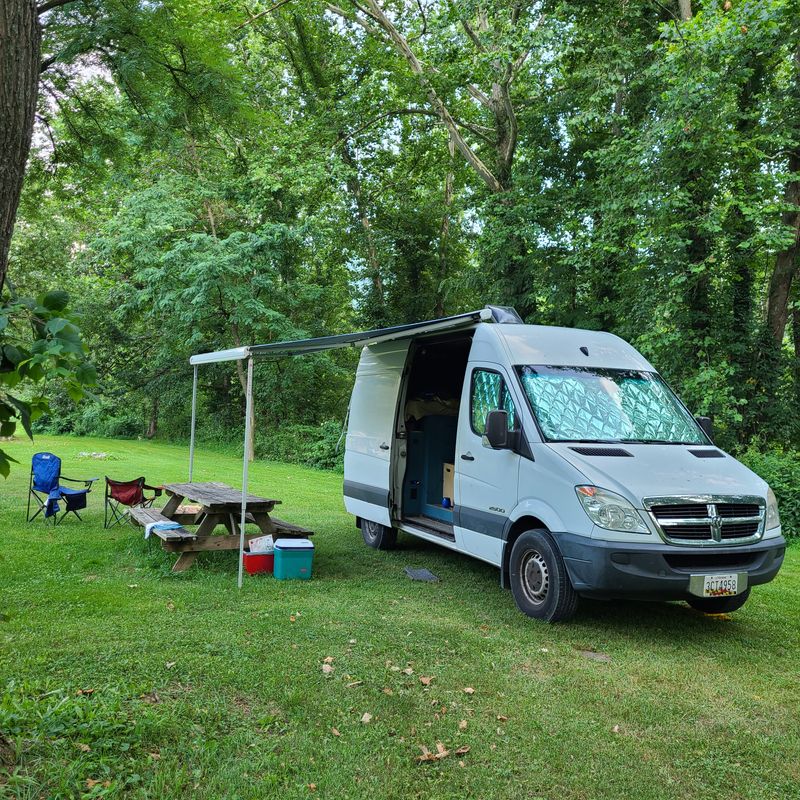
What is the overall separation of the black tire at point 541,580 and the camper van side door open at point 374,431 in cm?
245

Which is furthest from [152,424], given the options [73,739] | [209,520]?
[73,739]

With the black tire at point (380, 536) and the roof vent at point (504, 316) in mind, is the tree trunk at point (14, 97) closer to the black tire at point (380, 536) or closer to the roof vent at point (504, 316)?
the roof vent at point (504, 316)

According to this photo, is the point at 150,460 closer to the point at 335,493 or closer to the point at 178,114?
the point at 335,493

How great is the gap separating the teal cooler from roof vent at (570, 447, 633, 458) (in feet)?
9.32

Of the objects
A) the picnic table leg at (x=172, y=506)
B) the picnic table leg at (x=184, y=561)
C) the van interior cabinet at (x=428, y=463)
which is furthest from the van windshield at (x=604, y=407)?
the picnic table leg at (x=172, y=506)

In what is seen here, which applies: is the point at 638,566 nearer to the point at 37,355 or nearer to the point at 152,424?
the point at 37,355

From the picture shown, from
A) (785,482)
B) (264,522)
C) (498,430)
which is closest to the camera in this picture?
(498,430)

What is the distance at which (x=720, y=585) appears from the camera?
527cm

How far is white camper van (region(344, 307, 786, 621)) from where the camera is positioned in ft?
17.2

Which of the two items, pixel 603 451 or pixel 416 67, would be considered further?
pixel 416 67

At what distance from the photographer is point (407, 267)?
2256 cm

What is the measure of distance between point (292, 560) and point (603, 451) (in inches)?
125

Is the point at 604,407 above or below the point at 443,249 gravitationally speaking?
below

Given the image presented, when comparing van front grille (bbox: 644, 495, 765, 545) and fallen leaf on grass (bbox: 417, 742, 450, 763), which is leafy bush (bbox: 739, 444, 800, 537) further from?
fallen leaf on grass (bbox: 417, 742, 450, 763)
